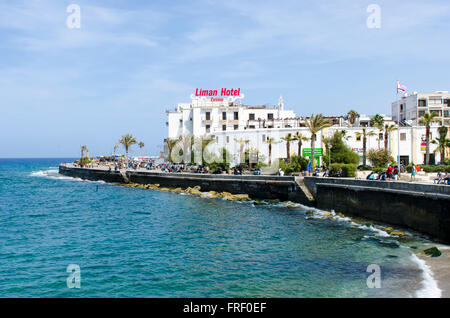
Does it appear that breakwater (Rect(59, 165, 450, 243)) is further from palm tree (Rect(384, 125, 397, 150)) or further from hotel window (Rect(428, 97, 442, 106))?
hotel window (Rect(428, 97, 442, 106))

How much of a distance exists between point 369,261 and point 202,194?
107 ft

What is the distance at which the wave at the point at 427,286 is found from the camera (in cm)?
1488

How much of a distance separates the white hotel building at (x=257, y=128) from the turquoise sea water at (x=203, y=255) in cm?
2756

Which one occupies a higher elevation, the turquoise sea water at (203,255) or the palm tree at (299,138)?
the palm tree at (299,138)

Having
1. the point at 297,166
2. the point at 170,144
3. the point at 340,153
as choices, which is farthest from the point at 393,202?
the point at 170,144

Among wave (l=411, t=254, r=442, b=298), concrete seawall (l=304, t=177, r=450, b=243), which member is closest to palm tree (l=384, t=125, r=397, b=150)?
concrete seawall (l=304, t=177, r=450, b=243)

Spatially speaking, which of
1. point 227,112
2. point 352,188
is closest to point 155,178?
point 227,112

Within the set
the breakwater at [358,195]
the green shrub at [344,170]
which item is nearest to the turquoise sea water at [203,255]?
the breakwater at [358,195]

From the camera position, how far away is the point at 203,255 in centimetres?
2195

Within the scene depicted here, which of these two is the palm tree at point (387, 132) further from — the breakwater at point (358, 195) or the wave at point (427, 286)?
the wave at point (427, 286)

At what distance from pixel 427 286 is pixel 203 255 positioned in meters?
11.0

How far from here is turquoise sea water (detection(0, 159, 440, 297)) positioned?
16.7 m

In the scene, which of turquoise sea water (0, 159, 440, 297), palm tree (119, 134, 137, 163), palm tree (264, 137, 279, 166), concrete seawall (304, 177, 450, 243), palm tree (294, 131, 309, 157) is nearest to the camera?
turquoise sea water (0, 159, 440, 297)

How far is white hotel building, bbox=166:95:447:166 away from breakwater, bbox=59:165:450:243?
1456 cm
